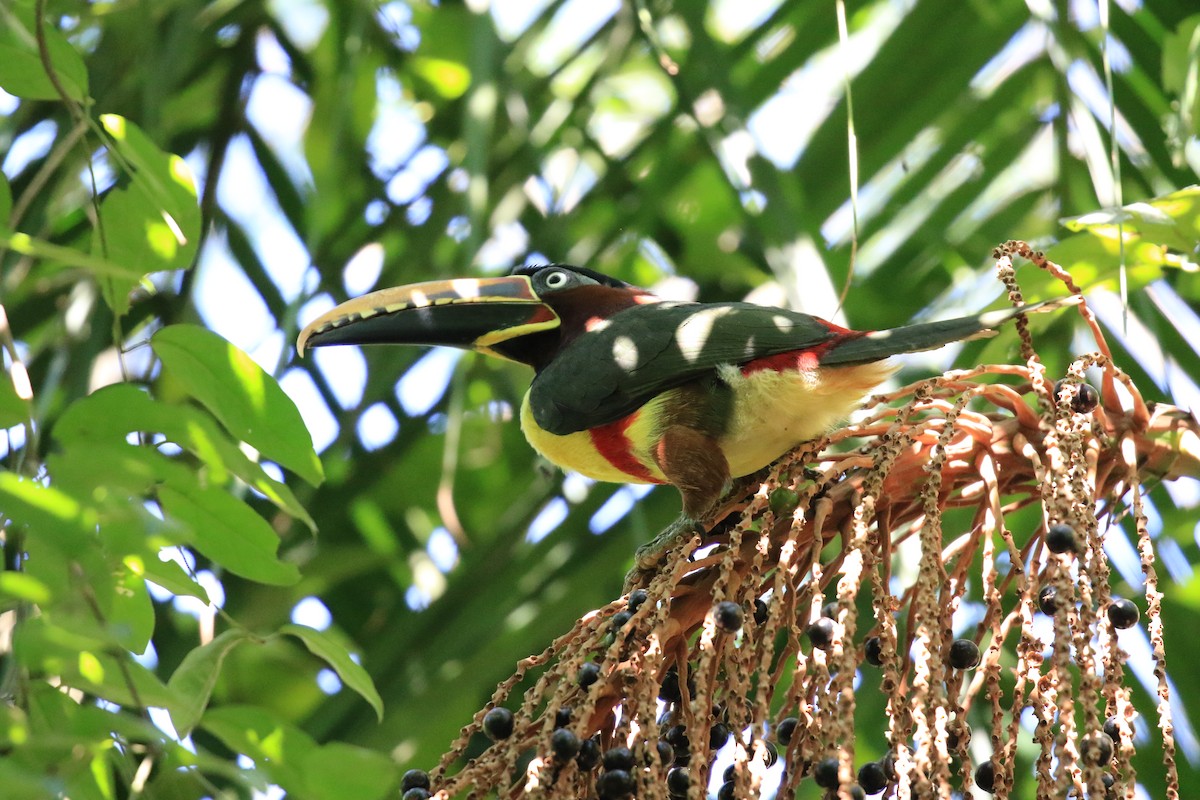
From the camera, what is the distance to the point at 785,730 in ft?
5.01

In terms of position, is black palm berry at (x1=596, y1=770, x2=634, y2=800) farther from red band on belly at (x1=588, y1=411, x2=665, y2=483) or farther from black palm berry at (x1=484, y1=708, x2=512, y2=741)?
red band on belly at (x1=588, y1=411, x2=665, y2=483)

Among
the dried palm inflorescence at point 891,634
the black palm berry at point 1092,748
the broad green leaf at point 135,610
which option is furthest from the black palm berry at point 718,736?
the broad green leaf at point 135,610

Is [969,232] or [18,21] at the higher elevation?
[18,21]

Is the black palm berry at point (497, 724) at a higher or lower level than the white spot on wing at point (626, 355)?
lower

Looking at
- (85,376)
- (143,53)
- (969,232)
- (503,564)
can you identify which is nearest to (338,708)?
(503,564)

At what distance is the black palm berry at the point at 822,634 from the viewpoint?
1.31m

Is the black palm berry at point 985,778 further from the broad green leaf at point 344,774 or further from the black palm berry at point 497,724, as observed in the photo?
the broad green leaf at point 344,774

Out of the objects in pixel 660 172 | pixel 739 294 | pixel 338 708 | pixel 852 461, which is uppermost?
pixel 660 172

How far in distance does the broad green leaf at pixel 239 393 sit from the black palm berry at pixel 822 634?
50 cm

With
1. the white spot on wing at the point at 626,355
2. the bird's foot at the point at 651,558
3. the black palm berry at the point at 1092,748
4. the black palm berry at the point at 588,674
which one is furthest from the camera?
the white spot on wing at the point at 626,355

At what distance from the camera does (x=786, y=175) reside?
87.1 inches

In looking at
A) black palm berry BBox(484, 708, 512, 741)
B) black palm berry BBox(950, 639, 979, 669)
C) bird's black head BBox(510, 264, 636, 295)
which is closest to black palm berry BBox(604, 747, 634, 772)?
black palm berry BBox(484, 708, 512, 741)

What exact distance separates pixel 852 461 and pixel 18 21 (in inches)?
38.7

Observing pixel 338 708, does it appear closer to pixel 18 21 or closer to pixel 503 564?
pixel 503 564
